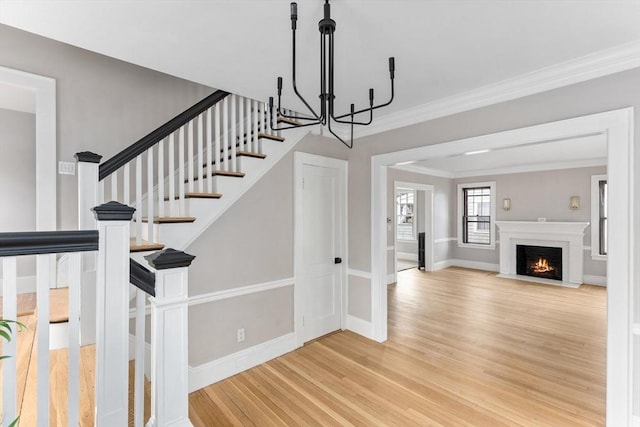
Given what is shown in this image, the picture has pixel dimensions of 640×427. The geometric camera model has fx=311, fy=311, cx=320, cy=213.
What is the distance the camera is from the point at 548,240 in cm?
666

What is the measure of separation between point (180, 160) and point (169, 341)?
1.65 meters

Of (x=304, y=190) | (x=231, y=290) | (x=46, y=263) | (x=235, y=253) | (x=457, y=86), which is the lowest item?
(x=231, y=290)

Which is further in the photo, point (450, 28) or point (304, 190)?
point (304, 190)

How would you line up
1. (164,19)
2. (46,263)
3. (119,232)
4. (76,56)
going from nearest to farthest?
(46,263) < (119,232) < (164,19) < (76,56)

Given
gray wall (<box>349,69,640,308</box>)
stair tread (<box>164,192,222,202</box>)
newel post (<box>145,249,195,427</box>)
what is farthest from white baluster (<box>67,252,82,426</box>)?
gray wall (<box>349,69,640,308</box>)

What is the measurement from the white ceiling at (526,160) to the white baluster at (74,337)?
404 cm

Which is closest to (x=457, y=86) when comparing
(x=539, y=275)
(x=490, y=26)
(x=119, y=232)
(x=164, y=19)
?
(x=490, y=26)

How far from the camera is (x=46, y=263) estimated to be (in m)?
1.06

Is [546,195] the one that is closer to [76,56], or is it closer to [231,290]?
Result: [231,290]

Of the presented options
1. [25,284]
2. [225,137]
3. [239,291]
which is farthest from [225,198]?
[25,284]

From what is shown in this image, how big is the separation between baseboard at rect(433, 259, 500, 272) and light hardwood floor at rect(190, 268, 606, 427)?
9.94ft

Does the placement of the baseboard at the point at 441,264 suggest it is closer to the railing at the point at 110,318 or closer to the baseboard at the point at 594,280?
the baseboard at the point at 594,280

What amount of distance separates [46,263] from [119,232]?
24cm

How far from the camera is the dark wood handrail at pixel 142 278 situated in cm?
133
